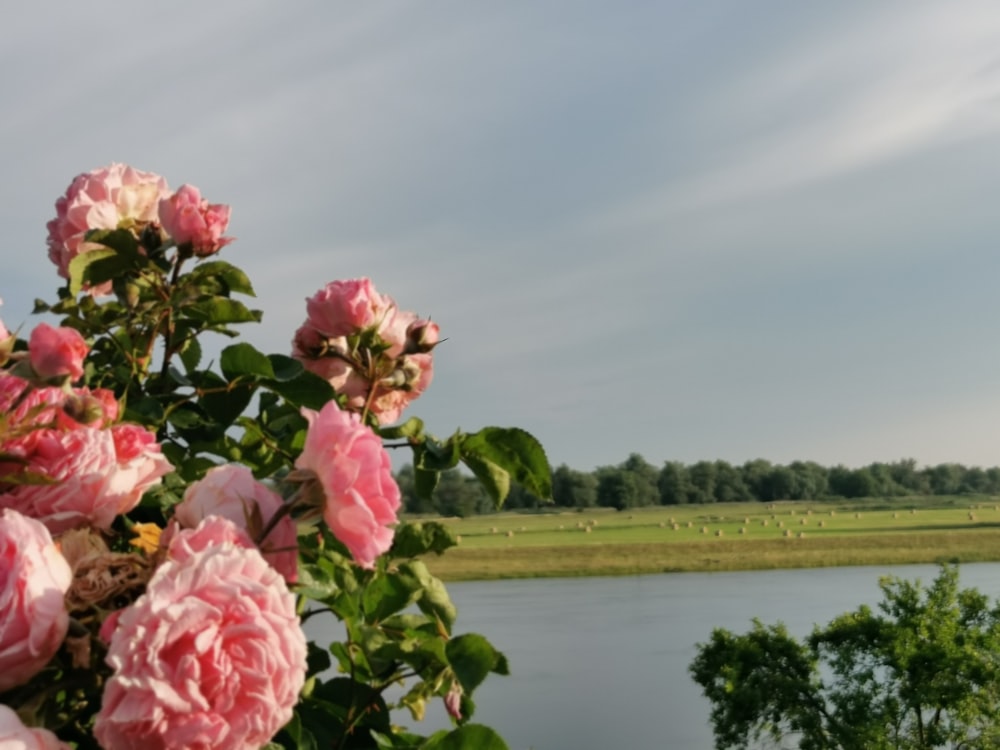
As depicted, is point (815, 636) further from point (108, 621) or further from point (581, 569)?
point (581, 569)

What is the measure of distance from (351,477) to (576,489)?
174ft

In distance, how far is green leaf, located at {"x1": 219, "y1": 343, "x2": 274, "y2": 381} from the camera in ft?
3.80

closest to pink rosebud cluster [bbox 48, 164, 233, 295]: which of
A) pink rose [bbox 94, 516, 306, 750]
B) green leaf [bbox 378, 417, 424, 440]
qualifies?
green leaf [bbox 378, 417, 424, 440]

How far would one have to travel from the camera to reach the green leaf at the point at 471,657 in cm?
94

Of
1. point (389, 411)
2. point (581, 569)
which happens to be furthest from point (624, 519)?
point (389, 411)

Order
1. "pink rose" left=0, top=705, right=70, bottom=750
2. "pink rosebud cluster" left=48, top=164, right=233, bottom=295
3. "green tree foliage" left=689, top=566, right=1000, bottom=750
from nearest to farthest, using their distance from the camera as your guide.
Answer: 1. "pink rose" left=0, top=705, right=70, bottom=750
2. "pink rosebud cluster" left=48, top=164, right=233, bottom=295
3. "green tree foliage" left=689, top=566, right=1000, bottom=750

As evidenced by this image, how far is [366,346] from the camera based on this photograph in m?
1.24

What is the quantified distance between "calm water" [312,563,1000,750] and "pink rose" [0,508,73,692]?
1312cm

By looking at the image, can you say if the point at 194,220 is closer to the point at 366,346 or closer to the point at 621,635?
the point at 366,346

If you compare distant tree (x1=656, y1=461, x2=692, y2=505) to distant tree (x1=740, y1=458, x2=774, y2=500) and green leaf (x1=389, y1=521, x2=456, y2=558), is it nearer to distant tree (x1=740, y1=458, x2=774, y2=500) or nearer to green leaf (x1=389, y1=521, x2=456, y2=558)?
distant tree (x1=740, y1=458, x2=774, y2=500)

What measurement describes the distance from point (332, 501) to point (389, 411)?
1.85 ft

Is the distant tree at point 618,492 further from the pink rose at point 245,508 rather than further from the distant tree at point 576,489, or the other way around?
the pink rose at point 245,508

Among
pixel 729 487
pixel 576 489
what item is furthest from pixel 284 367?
pixel 729 487

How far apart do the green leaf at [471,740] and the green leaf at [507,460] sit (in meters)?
0.36
